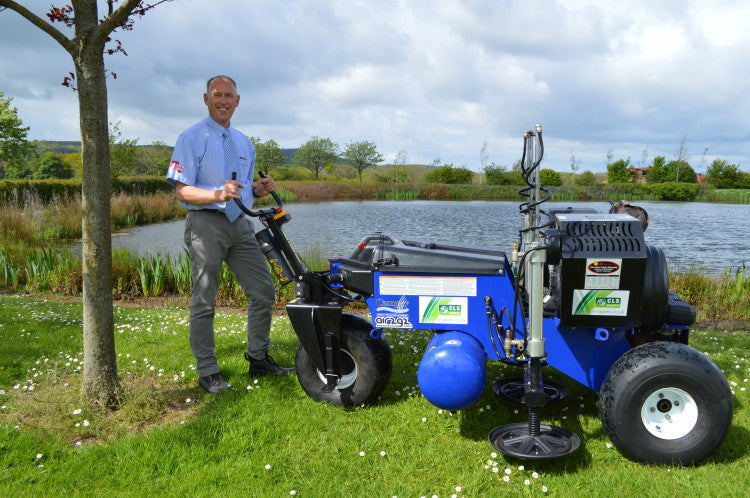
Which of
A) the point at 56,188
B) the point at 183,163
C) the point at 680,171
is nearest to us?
the point at 183,163

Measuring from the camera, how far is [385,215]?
71.8 feet

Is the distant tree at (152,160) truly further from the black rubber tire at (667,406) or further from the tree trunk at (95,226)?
the black rubber tire at (667,406)

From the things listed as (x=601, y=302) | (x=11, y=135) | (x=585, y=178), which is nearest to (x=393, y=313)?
(x=601, y=302)

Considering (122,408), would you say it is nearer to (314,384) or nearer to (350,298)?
(314,384)

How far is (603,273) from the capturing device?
3.16m

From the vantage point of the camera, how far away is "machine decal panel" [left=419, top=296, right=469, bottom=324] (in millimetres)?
3547

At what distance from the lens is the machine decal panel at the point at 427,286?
3516mm

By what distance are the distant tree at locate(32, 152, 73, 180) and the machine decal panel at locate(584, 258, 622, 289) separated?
67.8 m

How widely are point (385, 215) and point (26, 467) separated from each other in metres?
19.1

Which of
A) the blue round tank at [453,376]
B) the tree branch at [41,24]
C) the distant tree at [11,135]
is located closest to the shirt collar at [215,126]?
the tree branch at [41,24]

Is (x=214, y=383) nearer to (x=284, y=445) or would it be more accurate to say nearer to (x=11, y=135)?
(x=284, y=445)

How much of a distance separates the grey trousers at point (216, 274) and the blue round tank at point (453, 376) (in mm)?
1671

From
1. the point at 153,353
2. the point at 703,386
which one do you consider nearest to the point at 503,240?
the point at 153,353

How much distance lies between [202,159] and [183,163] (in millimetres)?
165
